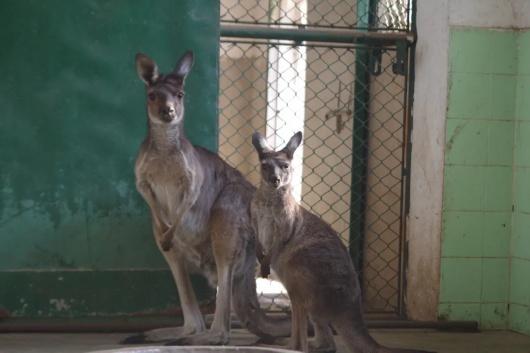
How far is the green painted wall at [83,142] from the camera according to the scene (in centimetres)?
554

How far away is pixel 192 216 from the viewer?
5168 millimetres

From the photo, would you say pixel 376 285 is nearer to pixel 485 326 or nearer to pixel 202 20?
pixel 485 326

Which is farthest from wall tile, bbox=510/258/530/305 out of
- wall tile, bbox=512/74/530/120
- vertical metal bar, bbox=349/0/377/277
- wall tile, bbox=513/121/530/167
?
vertical metal bar, bbox=349/0/377/277

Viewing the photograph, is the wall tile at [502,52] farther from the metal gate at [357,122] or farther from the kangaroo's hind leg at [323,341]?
Answer: the kangaroo's hind leg at [323,341]

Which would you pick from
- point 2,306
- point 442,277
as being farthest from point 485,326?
point 2,306

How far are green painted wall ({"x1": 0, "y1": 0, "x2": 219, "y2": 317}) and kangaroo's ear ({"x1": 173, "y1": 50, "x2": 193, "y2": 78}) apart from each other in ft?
2.00

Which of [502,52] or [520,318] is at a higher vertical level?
[502,52]

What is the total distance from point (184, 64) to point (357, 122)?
2.13 m

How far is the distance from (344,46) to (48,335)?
7.58 feet

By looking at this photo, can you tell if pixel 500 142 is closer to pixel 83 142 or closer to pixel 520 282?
pixel 520 282

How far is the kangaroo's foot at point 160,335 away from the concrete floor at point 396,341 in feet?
0.30

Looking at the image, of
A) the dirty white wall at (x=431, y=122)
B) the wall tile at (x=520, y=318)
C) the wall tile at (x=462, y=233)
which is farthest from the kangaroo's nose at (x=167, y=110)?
the wall tile at (x=520, y=318)

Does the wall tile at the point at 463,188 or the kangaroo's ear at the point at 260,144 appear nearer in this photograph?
the kangaroo's ear at the point at 260,144

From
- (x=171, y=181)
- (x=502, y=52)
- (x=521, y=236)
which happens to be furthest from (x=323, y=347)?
(x=502, y=52)
